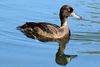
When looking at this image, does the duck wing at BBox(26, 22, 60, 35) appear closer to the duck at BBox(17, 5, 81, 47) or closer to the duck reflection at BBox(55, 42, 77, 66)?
the duck at BBox(17, 5, 81, 47)

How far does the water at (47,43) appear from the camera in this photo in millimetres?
12891

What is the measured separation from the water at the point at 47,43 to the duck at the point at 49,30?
10.6 inches

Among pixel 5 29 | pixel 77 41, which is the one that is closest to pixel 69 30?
pixel 77 41

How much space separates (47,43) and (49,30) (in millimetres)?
908

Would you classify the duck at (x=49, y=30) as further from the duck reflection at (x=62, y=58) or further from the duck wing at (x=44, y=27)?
the duck reflection at (x=62, y=58)

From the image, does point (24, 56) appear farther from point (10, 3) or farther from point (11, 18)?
point (10, 3)

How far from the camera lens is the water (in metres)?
12.9

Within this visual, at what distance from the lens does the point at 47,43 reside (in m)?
14.5

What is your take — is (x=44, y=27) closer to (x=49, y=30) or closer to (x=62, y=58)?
(x=49, y=30)

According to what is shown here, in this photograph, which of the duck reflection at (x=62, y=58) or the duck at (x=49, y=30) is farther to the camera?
the duck at (x=49, y=30)

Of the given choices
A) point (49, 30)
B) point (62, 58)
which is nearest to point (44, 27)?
point (49, 30)

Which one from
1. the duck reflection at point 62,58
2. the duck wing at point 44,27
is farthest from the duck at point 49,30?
the duck reflection at point 62,58

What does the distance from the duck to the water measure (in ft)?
0.88

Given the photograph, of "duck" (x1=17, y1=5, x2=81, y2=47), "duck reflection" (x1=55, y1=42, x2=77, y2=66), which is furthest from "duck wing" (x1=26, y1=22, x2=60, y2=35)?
"duck reflection" (x1=55, y1=42, x2=77, y2=66)
